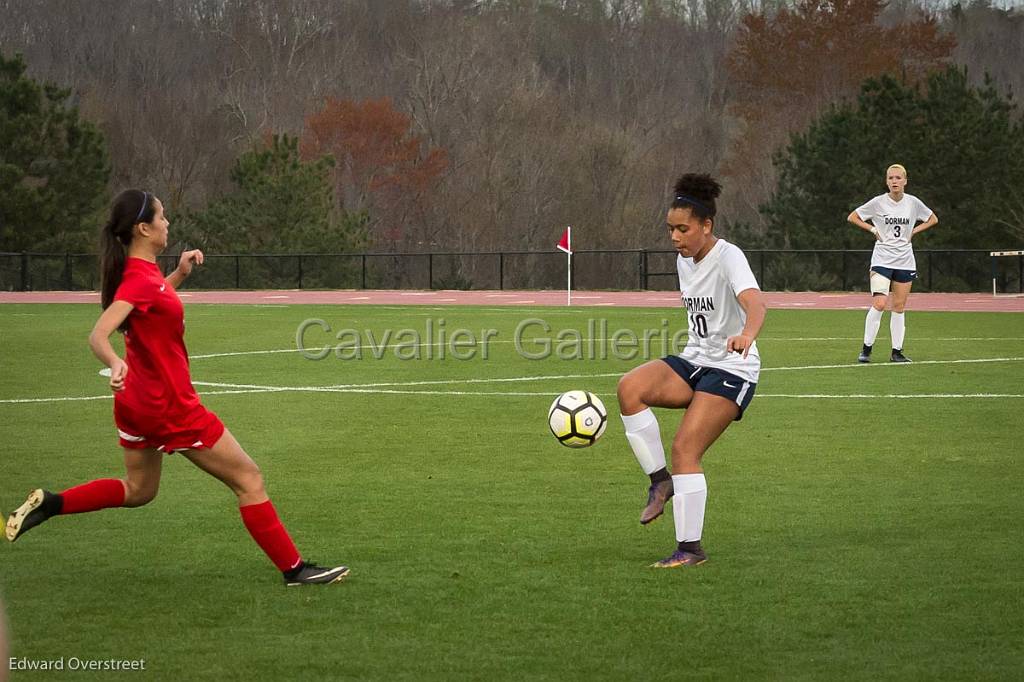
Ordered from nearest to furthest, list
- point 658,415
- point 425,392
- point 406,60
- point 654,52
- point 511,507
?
point 511,507 < point 658,415 < point 425,392 < point 406,60 < point 654,52

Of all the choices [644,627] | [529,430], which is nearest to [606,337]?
[529,430]

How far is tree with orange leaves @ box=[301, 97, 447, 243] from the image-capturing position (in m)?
70.7

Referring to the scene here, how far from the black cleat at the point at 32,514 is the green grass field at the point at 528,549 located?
0.23m

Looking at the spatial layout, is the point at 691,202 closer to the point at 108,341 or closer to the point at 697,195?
the point at 697,195

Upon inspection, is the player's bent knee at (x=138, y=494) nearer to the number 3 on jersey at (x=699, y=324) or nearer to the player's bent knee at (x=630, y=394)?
the player's bent knee at (x=630, y=394)

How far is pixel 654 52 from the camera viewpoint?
8388cm

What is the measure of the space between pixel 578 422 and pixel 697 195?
1.60m

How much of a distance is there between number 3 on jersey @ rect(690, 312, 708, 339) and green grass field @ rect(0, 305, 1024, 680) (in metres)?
1.08

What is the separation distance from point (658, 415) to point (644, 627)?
765 centimetres

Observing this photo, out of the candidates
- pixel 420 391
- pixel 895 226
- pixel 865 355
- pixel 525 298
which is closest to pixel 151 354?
pixel 420 391

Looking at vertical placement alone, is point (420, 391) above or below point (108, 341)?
below

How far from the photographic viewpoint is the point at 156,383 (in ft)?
21.2

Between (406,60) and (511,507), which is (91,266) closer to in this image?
(406,60)

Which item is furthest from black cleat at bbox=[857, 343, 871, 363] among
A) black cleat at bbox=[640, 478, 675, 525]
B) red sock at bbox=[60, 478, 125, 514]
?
red sock at bbox=[60, 478, 125, 514]
